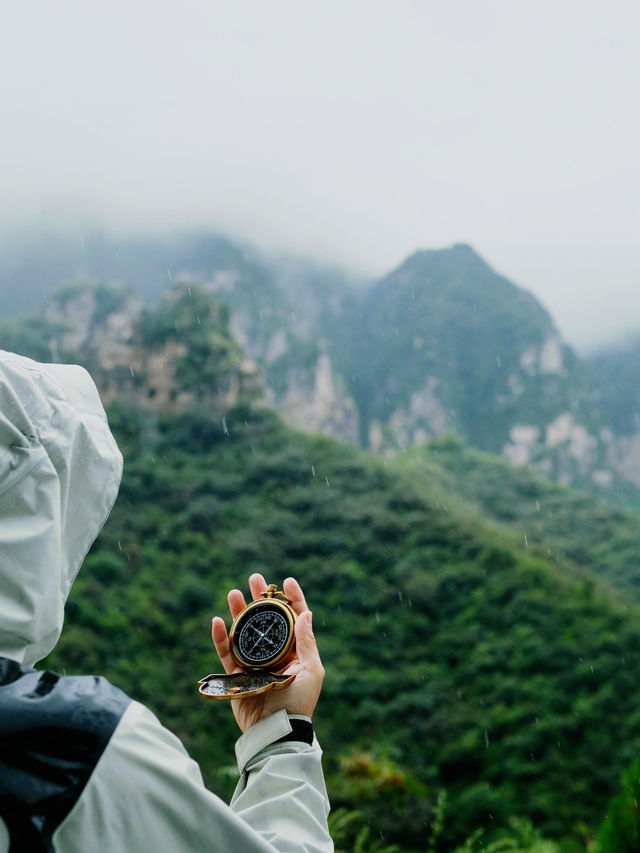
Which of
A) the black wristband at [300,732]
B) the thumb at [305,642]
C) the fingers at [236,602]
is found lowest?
the fingers at [236,602]

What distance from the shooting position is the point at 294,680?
80 cm

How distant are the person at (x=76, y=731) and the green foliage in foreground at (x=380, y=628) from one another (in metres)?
6.44

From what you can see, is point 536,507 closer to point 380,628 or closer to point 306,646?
point 380,628

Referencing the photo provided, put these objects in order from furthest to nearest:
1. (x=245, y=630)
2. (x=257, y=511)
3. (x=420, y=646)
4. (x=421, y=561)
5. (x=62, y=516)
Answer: (x=257, y=511) → (x=421, y=561) → (x=420, y=646) → (x=245, y=630) → (x=62, y=516)

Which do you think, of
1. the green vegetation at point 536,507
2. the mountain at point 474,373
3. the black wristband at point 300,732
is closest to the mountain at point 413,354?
the mountain at point 474,373

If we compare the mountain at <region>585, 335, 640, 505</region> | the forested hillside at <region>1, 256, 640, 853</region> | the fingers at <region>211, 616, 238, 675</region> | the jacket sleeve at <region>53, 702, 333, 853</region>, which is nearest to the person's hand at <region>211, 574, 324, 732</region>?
the fingers at <region>211, 616, 238, 675</region>

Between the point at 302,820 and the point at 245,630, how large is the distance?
1.29 ft

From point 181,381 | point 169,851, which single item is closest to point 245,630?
point 169,851

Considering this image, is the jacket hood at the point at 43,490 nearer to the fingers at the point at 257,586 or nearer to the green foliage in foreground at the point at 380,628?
the fingers at the point at 257,586

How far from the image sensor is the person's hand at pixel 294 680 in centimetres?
77

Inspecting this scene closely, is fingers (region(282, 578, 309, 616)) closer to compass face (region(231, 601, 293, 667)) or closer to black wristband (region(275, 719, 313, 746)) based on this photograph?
compass face (region(231, 601, 293, 667))

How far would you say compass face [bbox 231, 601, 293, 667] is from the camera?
904mm

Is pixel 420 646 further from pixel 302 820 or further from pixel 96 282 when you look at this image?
pixel 96 282

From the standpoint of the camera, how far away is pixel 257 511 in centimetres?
1858
